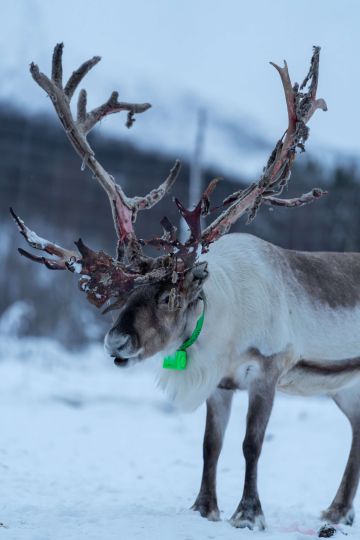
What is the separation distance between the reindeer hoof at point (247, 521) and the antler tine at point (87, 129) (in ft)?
5.24

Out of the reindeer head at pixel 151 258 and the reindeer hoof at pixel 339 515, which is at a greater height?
the reindeer head at pixel 151 258

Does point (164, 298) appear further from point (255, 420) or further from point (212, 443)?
point (212, 443)

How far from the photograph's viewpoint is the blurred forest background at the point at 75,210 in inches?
640

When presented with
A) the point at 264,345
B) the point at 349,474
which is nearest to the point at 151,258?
the point at 264,345

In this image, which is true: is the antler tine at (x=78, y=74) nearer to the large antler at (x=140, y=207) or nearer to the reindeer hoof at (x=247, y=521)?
the large antler at (x=140, y=207)

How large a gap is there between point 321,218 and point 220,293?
13747 mm

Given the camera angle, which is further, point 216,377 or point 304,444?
point 304,444

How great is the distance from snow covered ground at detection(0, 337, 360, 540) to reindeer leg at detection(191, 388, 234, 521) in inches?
6.4

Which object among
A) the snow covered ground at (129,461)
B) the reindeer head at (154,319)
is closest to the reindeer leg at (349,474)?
the snow covered ground at (129,461)

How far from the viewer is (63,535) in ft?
12.7

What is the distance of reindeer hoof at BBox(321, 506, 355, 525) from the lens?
5.28 metres

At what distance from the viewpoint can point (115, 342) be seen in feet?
13.6

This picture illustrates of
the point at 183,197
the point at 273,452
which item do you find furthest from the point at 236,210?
the point at 183,197

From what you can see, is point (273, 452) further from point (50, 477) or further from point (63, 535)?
point (63, 535)
